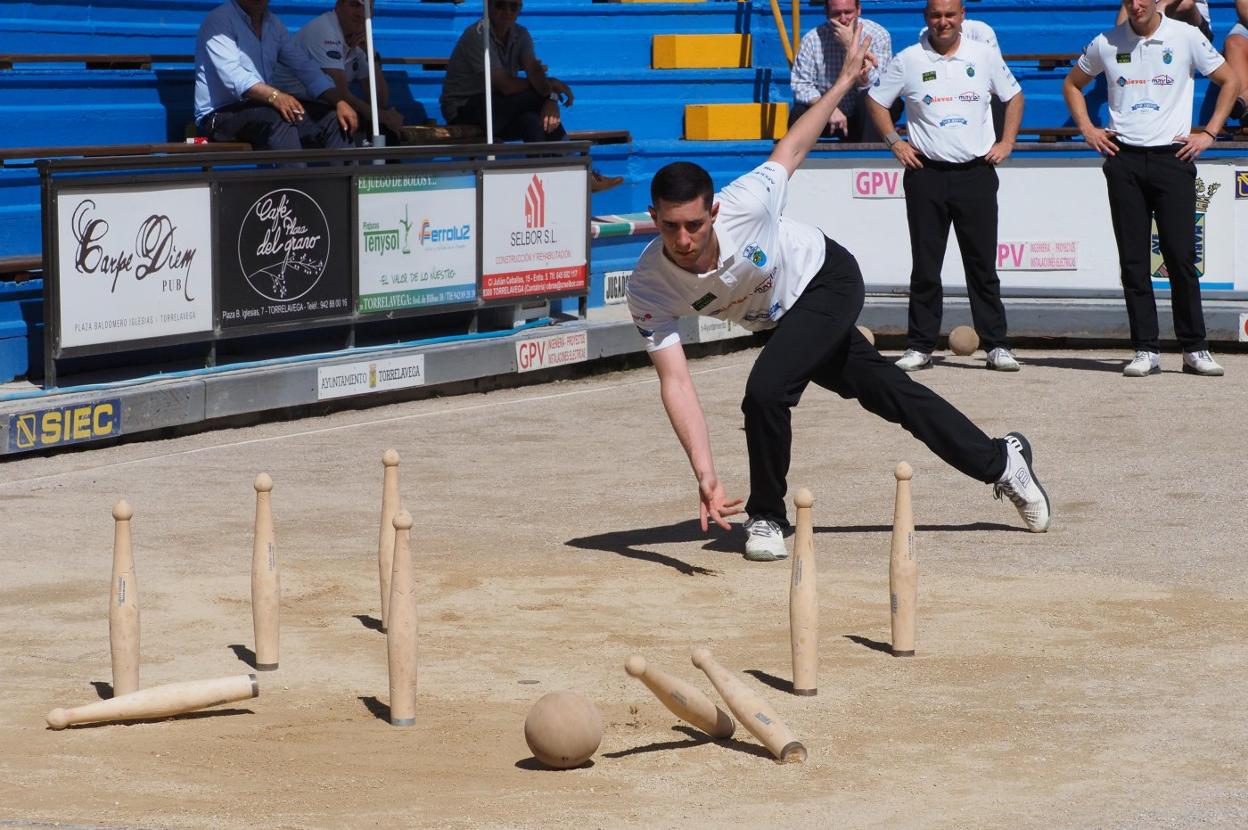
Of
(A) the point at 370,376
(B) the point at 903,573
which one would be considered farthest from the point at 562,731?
(A) the point at 370,376

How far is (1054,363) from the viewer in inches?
586

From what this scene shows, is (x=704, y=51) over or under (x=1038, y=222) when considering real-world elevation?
over

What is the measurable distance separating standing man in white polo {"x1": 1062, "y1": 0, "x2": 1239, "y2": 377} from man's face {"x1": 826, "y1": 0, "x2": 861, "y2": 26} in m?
3.81

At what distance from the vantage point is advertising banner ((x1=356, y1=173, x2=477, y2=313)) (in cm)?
1328

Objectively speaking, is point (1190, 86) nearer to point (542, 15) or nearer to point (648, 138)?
point (648, 138)

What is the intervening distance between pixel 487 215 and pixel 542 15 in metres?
7.41

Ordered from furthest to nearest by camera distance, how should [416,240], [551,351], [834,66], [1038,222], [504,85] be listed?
1. [834,66]
2. [504,85]
3. [1038,222]
4. [551,351]
5. [416,240]

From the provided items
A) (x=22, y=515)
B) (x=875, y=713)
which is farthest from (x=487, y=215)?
(x=875, y=713)

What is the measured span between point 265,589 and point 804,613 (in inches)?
73.8

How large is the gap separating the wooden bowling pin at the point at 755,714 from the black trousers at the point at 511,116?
10.9 m

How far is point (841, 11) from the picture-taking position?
17.0m

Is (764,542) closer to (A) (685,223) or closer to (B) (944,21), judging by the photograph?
(A) (685,223)

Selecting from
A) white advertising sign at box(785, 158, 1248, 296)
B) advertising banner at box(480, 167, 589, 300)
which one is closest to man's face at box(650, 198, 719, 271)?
advertising banner at box(480, 167, 589, 300)

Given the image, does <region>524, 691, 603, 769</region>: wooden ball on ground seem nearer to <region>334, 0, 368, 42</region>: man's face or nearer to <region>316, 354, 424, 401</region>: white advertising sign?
<region>316, 354, 424, 401</region>: white advertising sign
